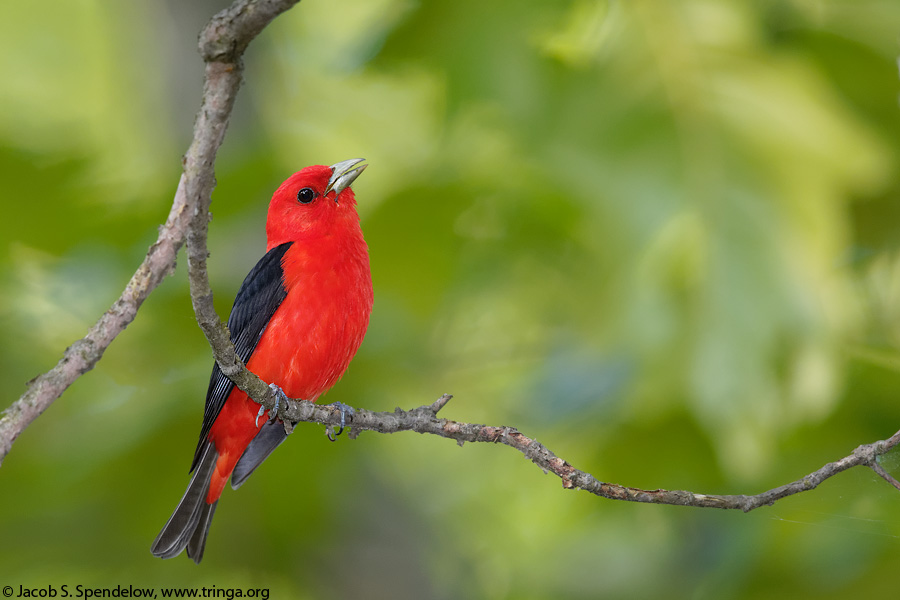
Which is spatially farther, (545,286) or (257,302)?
(545,286)

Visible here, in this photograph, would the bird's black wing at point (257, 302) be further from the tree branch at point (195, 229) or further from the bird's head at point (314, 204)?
the tree branch at point (195, 229)

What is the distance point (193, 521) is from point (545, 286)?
3737 mm

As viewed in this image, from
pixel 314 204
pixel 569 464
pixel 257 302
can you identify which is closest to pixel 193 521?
pixel 257 302

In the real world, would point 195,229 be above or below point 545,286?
below

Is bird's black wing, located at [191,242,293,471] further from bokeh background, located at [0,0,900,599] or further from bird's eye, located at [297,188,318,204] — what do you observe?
bokeh background, located at [0,0,900,599]

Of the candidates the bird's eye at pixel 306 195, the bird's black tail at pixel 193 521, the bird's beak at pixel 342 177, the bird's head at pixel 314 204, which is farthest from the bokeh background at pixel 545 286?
the bird's beak at pixel 342 177

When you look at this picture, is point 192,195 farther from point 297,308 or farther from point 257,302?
point 257,302

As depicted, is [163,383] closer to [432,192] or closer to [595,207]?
[432,192]

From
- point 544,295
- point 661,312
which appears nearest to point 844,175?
point 661,312

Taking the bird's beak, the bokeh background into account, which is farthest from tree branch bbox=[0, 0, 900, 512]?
the bokeh background

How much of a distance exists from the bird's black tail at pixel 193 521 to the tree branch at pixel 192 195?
160 cm

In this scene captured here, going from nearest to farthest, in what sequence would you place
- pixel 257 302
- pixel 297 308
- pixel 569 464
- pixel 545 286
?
1. pixel 569 464
2. pixel 297 308
3. pixel 257 302
4. pixel 545 286

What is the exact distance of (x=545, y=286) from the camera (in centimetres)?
623

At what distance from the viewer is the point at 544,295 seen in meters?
6.27
